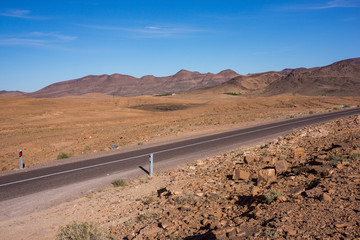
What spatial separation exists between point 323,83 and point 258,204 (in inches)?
4547

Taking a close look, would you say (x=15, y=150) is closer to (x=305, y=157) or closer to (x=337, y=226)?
(x=305, y=157)

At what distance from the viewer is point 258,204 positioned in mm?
6043

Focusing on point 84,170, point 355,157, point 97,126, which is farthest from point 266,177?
point 97,126

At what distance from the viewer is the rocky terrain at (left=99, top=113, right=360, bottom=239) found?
4.77 m

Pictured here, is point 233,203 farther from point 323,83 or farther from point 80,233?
point 323,83

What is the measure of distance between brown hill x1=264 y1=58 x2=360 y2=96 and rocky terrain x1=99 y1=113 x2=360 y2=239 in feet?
307

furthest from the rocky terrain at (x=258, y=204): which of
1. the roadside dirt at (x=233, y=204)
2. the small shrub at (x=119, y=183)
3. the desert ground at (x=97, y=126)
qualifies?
the desert ground at (x=97, y=126)

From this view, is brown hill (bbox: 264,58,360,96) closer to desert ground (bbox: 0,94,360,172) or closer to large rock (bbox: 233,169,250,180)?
desert ground (bbox: 0,94,360,172)

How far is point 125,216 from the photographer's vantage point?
24.9 feet

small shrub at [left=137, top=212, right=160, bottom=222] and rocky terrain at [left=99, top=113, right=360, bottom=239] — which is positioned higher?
rocky terrain at [left=99, top=113, right=360, bottom=239]

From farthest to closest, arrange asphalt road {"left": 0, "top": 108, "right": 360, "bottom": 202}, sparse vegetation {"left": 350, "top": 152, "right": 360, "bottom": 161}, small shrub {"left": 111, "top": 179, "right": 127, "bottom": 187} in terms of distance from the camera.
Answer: asphalt road {"left": 0, "top": 108, "right": 360, "bottom": 202} < small shrub {"left": 111, "top": 179, "right": 127, "bottom": 187} < sparse vegetation {"left": 350, "top": 152, "right": 360, "bottom": 161}

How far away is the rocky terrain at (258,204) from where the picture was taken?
188 inches

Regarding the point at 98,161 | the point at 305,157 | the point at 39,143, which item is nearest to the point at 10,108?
the point at 39,143

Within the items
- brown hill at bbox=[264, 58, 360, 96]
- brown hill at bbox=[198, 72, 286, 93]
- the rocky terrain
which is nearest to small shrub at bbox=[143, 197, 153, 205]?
the rocky terrain
